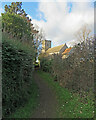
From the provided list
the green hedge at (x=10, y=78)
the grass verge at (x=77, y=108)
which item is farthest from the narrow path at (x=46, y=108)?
the green hedge at (x=10, y=78)

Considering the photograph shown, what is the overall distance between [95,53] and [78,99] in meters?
2.38

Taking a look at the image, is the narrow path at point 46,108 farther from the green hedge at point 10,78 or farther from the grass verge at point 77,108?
the green hedge at point 10,78

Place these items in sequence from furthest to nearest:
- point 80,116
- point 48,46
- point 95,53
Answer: point 48,46 < point 95,53 < point 80,116

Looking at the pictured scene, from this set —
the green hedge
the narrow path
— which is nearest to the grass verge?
the narrow path

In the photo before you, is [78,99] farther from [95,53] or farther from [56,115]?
[95,53]

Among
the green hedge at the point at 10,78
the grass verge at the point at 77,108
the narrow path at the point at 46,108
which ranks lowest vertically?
the narrow path at the point at 46,108

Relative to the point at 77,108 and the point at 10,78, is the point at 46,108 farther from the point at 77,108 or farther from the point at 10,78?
the point at 10,78

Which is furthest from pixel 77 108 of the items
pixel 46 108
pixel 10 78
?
pixel 10 78

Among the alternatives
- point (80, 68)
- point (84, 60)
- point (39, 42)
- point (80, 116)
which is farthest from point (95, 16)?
point (39, 42)

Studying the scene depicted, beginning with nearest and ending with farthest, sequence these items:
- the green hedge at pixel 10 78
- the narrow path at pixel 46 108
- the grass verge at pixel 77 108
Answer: the green hedge at pixel 10 78 → the grass verge at pixel 77 108 → the narrow path at pixel 46 108

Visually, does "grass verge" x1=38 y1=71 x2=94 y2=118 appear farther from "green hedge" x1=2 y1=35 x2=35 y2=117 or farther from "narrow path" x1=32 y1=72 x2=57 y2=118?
"green hedge" x1=2 y1=35 x2=35 y2=117

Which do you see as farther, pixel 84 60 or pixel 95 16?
pixel 84 60

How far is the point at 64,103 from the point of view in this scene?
14.4ft

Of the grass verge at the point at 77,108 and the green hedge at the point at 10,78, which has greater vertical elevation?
the green hedge at the point at 10,78
